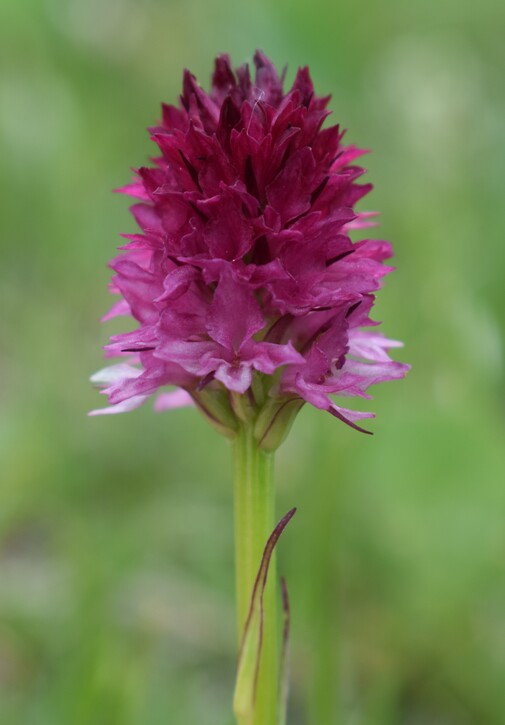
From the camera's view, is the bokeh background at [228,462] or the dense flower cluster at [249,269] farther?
the bokeh background at [228,462]

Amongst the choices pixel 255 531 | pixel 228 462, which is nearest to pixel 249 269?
pixel 255 531

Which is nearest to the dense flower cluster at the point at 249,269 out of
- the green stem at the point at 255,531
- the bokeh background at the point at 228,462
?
the green stem at the point at 255,531

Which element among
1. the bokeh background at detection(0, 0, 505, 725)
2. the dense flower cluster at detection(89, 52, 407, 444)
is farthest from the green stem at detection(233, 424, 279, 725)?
the bokeh background at detection(0, 0, 505, 725)

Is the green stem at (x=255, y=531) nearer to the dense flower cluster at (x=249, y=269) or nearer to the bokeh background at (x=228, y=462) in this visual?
the dense flower cluster at (x=249, y=269)

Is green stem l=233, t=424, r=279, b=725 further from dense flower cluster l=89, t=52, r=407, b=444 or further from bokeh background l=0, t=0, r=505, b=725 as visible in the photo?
bokeh background l=0, t=0, r=505, b=725

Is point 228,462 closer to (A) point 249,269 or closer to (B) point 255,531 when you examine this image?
(B) point 255,531

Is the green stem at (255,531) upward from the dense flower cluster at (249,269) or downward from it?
downward
